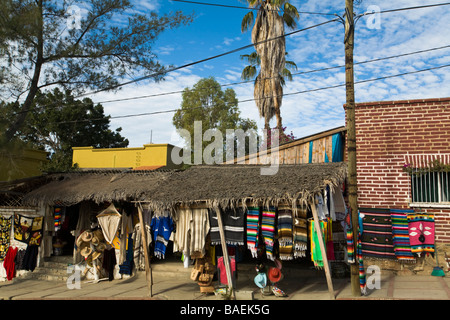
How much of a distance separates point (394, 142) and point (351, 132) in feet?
9.29

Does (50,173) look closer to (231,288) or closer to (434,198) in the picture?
(231,288)

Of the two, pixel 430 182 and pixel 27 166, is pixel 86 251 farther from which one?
pixel 27 166

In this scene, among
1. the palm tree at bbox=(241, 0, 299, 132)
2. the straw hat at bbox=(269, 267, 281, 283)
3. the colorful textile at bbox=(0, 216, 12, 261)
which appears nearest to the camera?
the straw hat at bbox=(269, 267, 281, 283)

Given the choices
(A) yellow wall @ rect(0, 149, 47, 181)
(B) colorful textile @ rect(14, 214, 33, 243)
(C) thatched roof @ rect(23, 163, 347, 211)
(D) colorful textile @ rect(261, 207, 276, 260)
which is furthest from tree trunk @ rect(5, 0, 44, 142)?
(D) colorful textile @ rect(261, 207, 276, 260)

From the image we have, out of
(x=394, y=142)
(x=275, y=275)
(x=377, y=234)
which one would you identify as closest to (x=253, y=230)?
(x=275, y=275)

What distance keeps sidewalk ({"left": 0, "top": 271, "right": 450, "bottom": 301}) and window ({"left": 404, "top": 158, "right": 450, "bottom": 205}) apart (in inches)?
77.5

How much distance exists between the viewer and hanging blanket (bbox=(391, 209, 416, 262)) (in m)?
9.42

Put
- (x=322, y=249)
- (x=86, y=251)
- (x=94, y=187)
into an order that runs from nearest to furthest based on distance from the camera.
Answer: (x=322, y=249) < (x=86, y=251) < (x=94, y=187)

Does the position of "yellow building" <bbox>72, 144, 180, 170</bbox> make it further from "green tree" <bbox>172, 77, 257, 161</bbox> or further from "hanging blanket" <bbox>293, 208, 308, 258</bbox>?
"hanging blanket" <bbox>293, 208, 308, 258</bbox>

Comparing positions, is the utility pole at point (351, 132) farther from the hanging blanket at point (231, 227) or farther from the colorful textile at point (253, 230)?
the hanging blanket at point (231, 227)

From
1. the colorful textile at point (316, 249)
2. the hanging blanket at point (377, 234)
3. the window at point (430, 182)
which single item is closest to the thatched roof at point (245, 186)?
the colorful textile at point (316, 249)

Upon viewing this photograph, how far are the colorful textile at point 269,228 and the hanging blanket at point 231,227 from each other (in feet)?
1.58

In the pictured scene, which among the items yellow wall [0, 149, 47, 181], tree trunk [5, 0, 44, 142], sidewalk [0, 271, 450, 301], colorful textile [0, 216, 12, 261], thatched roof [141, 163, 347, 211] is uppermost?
tree trunk [5, 0, 44, 142]

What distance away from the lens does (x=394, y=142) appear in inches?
398
